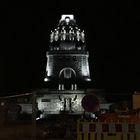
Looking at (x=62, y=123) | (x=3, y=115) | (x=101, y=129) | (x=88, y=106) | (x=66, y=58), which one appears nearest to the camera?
(x=101, y=129)

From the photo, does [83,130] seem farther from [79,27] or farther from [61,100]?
[79,27]

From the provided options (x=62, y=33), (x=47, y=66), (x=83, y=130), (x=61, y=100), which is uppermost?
(x=62, y=33)

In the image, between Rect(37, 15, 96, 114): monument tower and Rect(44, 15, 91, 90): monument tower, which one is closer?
Rect(37, 15, 96, 114): monument tower

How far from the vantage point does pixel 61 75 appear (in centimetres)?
12781

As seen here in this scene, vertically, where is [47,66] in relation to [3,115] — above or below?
above

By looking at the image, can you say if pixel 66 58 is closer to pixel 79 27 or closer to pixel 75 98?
pixel 79 27

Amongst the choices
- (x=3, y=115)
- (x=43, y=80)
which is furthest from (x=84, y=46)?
(x=3, y=115)

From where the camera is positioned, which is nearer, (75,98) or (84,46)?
(75,98)

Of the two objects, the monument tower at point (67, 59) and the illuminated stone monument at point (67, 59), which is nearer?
the illuminated stone monument at point (67, 59)

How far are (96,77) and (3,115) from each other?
100 metres

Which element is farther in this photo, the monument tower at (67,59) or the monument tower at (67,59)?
the monument tower at (67,59)

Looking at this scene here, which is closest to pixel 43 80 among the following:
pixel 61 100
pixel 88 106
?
pixel 61 100

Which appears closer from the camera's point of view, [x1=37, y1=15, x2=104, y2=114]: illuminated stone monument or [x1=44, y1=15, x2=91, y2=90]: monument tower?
[x1=37, y1=15, x2=104, y2=114]: illuminated stone monument

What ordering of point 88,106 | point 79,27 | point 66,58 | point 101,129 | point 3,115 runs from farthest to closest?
point 79,27, point 66,58, point 3,115, point 88,106, point 101,129
